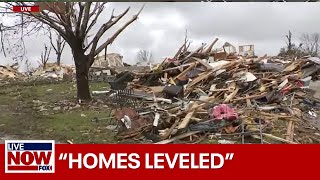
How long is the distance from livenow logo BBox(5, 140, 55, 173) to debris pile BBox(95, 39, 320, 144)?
0.62 metres

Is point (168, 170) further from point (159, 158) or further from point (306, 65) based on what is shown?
point (306, 65)

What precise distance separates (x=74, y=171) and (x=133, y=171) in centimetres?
48

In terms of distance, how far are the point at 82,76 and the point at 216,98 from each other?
3.90ft

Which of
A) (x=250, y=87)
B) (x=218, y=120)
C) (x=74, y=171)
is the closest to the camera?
(x=74, y=171)

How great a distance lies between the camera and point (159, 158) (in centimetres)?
380

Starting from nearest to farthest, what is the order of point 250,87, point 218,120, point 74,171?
point 74,171 → point 218,120 → point 250,87

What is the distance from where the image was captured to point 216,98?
4047 millimetres

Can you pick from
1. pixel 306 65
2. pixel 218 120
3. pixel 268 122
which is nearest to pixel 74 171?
pixel 218 120

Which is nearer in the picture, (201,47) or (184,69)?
(201,47)

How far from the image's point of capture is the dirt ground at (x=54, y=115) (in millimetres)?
3780

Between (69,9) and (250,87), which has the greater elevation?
(69,9)

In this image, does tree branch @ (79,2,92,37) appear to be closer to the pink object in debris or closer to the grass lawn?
the grass lawn

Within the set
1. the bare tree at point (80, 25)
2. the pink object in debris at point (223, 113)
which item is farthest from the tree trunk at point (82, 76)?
the pink object in debris at point (223, 113)

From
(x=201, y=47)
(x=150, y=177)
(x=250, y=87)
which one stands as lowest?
(x=150, y=177)
